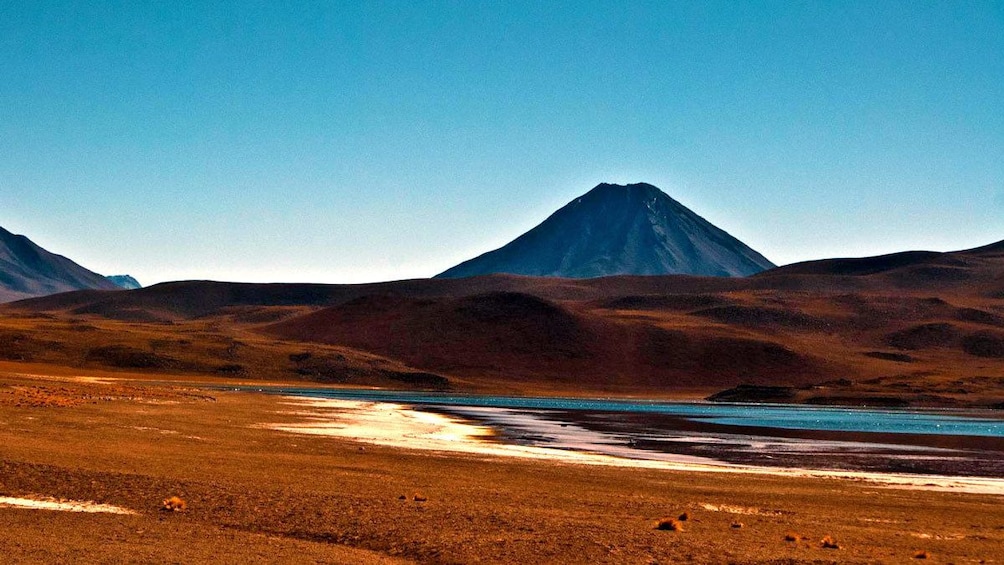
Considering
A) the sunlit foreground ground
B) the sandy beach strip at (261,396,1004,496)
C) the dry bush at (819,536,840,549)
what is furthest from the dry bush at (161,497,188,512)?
the sandy beach strip at (261,396,1004,496)

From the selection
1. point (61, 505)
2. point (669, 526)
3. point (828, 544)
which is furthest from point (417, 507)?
point (828, 544)

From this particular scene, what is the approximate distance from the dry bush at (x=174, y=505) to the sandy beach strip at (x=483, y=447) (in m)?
18.0

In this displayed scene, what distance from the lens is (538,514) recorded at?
2209 cm

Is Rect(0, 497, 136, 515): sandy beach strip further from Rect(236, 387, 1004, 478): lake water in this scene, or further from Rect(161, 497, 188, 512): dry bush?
Rect(236, 387, 1004, 478): lake water

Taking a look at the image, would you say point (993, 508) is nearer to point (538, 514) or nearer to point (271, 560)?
point (538, 514)

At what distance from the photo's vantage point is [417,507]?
73.9 ft

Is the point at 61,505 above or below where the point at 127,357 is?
below

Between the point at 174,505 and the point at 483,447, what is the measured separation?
2345 centimetres

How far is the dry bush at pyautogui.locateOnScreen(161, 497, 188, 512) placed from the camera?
20953 mm

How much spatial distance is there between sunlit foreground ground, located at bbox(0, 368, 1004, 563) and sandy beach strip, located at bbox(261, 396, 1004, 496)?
93 centimetres

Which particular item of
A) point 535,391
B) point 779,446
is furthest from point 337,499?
point 535,391

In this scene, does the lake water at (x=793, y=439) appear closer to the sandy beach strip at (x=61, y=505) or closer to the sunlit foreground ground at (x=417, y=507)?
the sunlit foreground ground at (x=417, y=507)

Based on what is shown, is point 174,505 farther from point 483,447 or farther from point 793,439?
point 793,439

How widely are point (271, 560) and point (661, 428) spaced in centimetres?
5155
